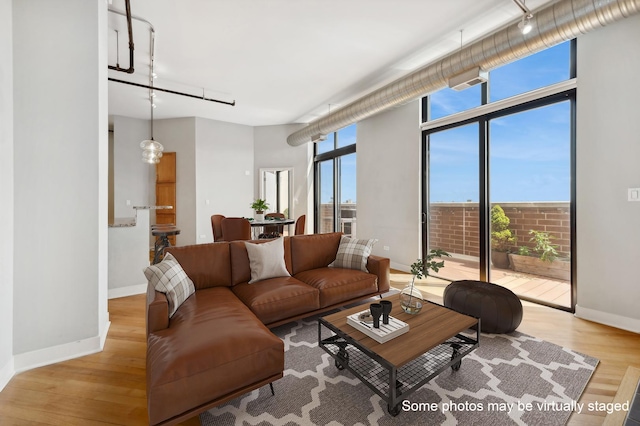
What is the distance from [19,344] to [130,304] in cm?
123

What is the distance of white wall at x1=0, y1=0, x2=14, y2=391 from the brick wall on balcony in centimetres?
486

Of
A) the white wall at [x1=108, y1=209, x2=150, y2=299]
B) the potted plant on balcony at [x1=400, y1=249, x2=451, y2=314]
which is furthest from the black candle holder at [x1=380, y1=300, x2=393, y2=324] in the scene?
the white wall at [x1=108, y1=209, x2=150, y2=299]

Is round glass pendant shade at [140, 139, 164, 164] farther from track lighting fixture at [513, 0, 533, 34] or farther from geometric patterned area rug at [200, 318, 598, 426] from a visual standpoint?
track lighting fixture at [513, 0, 533, 34]

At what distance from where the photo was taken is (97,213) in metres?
2.32

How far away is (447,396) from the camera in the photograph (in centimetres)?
176

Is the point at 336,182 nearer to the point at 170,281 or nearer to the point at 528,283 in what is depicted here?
the point at 528,283

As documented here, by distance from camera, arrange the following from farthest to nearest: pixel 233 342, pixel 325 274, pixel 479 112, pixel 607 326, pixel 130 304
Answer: pixel 479 112 < pixel 130 304 < pixel 325 274 < pixel 607 326 < pixel 233 342

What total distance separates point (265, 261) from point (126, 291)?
216cm

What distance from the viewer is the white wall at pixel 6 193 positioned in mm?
1916

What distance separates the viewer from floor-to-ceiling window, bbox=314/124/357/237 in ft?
21.1

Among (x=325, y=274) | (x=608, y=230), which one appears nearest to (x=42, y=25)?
(x=325, y=274)

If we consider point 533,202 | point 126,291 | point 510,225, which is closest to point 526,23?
point 533,202

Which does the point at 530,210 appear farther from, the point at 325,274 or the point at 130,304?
the point at 130,304

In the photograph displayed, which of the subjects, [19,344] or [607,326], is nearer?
[19,344]
